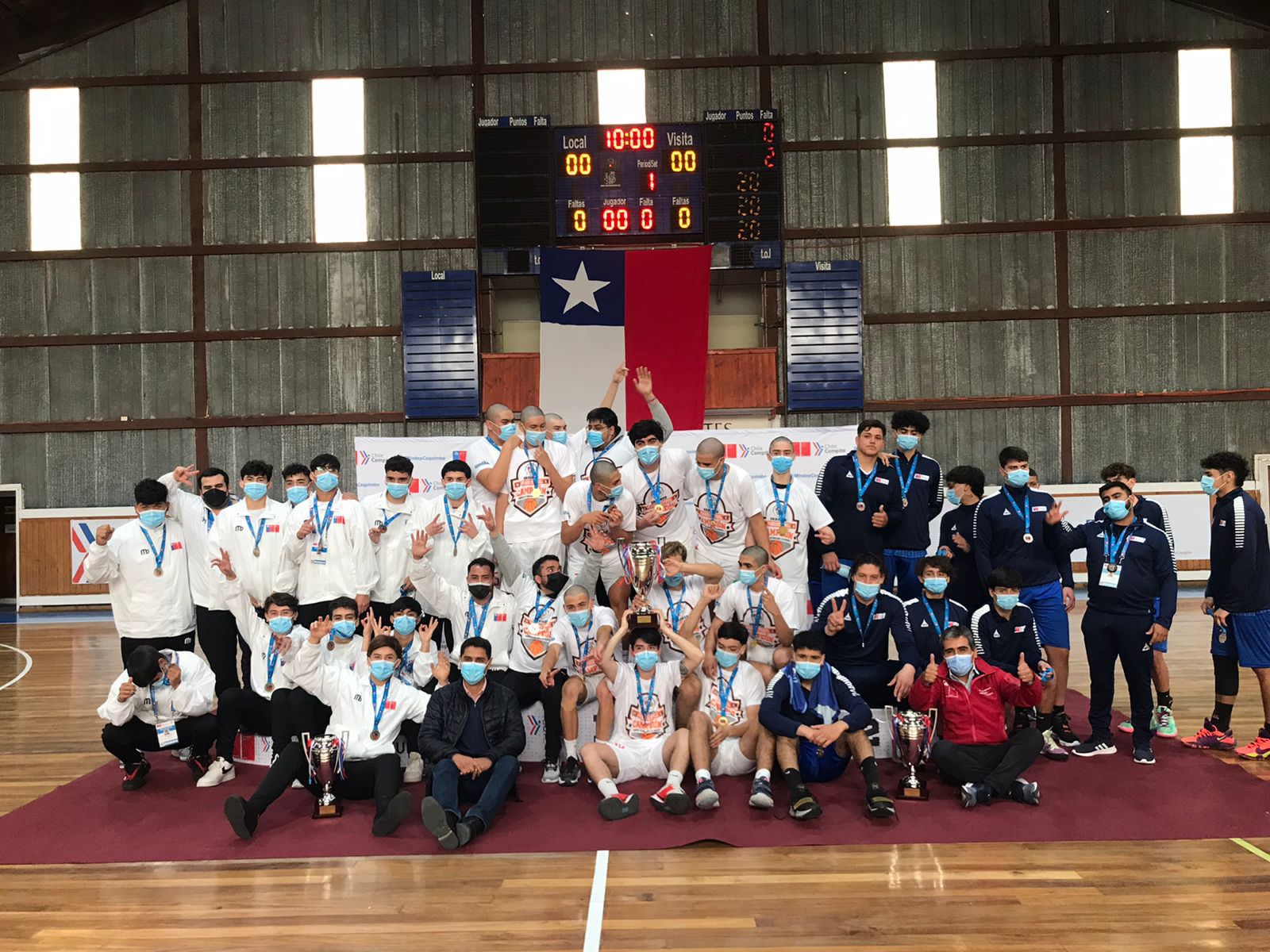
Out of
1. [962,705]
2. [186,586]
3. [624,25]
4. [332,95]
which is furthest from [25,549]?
[962,705]

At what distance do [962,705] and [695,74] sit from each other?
43.3ft

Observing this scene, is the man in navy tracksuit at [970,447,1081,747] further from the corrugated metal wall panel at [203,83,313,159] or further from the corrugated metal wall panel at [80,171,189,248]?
the corrugated metal wall panel at [80,171,189,248]

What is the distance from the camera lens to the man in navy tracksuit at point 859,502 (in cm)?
729

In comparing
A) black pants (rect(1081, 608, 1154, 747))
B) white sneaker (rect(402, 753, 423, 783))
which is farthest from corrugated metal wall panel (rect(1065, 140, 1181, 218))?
white sneaker (rect(402, 753, 423, 783))

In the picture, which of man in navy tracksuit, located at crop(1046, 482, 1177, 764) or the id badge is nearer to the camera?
the id badge

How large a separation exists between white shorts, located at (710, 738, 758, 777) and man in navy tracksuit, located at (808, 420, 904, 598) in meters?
1.58

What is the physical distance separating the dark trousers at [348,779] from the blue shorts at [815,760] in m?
2.39

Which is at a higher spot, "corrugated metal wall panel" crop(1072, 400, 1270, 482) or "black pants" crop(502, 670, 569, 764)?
"corrugated metal wall panel" crop(1072, 400, 1270, 482)

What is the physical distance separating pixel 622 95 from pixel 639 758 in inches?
515

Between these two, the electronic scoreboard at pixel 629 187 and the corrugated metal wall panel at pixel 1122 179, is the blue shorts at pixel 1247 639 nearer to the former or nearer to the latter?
the electronic scoreboard at pixel 629 187

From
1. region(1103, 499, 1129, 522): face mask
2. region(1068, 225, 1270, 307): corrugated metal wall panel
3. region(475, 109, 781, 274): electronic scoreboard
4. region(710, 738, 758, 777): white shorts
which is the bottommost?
region(710, 738, 758, 777): white shorts

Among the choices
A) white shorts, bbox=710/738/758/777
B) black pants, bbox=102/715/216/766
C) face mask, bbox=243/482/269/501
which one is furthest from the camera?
face mask, bbox=243/482/269/501

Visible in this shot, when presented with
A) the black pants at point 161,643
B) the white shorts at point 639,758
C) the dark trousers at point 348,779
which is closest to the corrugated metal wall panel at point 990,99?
the white shorts at point 639,758

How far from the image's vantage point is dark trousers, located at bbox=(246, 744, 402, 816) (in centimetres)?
564
